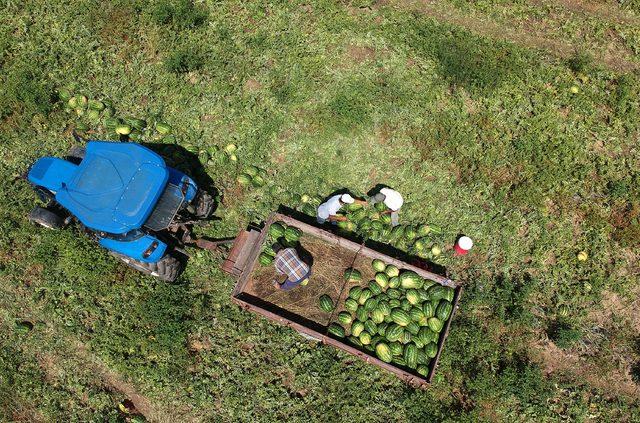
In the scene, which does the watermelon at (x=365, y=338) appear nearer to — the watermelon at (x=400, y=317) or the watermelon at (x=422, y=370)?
the watermelon at (x=400, y=317)

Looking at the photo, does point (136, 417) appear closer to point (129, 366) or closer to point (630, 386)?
point (129, 366)

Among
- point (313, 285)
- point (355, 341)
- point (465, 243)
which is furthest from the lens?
point (465, 243)

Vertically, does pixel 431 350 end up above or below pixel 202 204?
below

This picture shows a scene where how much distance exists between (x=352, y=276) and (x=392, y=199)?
1.77 metres

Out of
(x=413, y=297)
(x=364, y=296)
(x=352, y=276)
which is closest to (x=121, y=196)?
(x=352, y=276)

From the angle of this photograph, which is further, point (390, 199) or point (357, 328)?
point (390, 199)

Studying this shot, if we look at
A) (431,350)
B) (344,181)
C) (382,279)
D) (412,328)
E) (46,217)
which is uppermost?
(344,181)

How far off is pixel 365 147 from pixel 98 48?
668 cm

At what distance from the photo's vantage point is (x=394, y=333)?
9156mm

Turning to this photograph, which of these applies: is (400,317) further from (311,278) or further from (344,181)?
(344,181)

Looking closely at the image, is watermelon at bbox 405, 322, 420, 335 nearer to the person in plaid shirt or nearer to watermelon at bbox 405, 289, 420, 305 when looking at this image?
watermelon at bbox 405, 289, 420, 305

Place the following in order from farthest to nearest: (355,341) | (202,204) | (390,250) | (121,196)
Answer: (390,250) < (202,204) < (355,341) < (121,196)

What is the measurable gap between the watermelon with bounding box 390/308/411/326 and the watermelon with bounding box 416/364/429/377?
81 centimetres

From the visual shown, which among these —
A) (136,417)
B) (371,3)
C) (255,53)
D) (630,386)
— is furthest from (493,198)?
(136,417)
